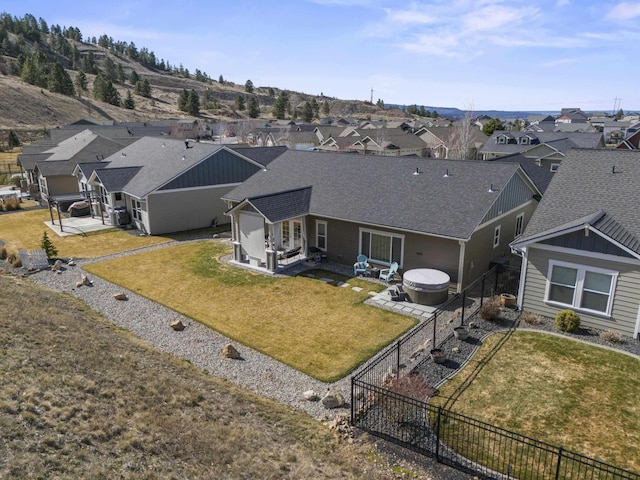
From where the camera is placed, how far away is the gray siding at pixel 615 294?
13.9 metres

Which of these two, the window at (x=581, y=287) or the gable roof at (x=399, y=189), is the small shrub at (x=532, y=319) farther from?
the gable roof at (x=399, y=189)

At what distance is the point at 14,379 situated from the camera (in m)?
9.01

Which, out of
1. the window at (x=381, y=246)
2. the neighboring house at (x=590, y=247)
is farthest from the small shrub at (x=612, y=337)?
the window at (x=381, y=246)

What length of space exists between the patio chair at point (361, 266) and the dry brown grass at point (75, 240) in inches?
528

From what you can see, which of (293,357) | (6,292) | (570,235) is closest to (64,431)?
(293,357)

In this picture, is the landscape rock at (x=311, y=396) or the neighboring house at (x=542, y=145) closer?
the landscape rock at (x=311, y=396)

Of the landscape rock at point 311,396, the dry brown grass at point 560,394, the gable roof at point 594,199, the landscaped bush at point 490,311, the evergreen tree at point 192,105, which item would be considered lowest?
the landscape rock at point 311,396

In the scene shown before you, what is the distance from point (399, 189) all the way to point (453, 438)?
1352 centimetres

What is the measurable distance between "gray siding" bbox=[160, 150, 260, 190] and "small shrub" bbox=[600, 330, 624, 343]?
2495 cm

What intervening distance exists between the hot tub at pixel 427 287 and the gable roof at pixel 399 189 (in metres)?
1.81

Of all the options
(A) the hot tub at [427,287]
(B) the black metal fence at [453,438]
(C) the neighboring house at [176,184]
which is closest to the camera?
(B) the black metal fence at [453,438]

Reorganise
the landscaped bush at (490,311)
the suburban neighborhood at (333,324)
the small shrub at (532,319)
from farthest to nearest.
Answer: the landscaped bush at (490,311), the small shrub at (532,319), the suburban neighborhood at (333,324)

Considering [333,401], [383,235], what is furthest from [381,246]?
[333,401]

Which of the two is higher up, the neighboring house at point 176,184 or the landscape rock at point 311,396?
the neighboring house at point 176,184
